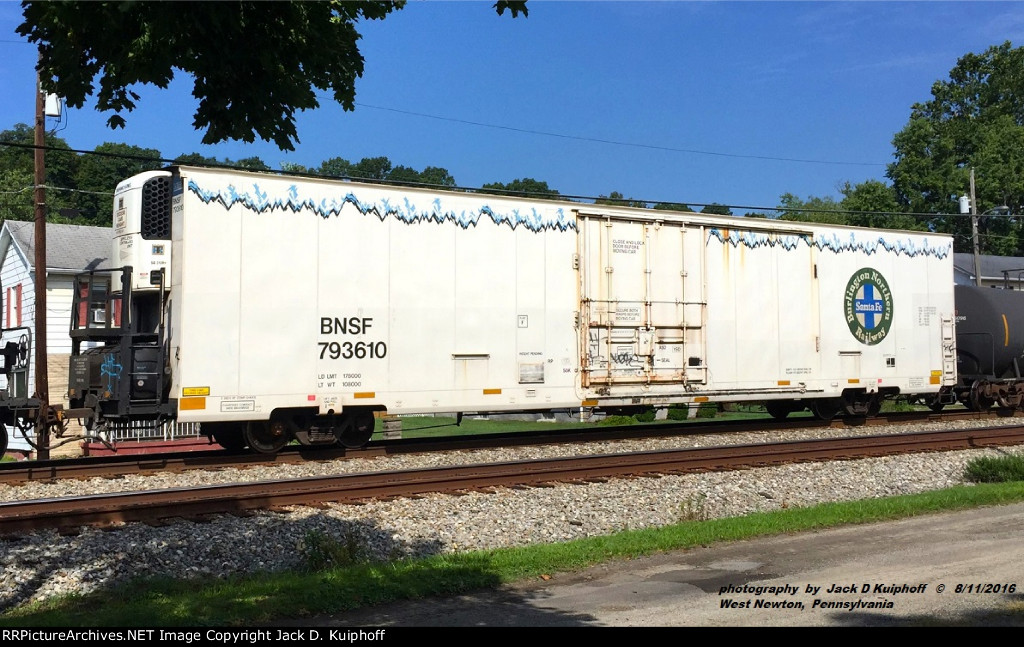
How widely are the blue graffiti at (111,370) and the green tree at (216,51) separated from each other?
8.11 metres

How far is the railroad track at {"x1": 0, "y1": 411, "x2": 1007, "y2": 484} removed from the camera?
1225 cm

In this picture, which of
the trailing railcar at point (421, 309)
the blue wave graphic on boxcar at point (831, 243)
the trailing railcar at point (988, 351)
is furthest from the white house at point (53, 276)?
the trailing railcar at point (988, 351)

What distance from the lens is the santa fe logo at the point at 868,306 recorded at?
61.4ft

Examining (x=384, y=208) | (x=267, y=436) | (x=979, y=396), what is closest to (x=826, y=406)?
(x=979, y=396)

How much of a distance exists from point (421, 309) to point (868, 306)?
10.2m

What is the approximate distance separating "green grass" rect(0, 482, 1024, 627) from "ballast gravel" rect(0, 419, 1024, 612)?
1.13 feet

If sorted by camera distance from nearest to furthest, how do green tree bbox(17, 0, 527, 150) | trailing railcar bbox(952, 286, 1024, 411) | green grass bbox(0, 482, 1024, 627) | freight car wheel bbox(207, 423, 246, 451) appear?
green tree bbox(17, 0, 527, 150), green grass bbox(0, 482, 1024, 627), freight car wheel bbox(207, 423, 246, 451), trailing railcar bbox(952, 286, 1024, 411)

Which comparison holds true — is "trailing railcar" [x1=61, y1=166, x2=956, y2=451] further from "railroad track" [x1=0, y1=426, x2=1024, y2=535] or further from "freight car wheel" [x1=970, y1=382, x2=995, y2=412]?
"freight car wheel" [x1=970, y1=382, x2=995, y2=412]

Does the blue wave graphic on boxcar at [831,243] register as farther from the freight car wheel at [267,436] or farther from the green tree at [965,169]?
the green tree at [965,169]

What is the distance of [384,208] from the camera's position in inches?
548

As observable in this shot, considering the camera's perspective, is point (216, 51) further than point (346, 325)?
No

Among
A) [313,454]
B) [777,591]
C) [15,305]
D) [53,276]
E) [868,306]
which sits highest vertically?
[53,276]

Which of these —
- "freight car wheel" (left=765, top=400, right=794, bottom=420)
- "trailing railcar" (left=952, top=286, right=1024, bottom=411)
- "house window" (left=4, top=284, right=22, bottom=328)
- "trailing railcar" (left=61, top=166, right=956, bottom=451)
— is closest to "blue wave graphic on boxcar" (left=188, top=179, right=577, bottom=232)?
"trailing railcar" (left=61, top=166, right=956, bottom=451)

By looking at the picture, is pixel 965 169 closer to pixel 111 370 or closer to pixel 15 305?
pixel 15 305
